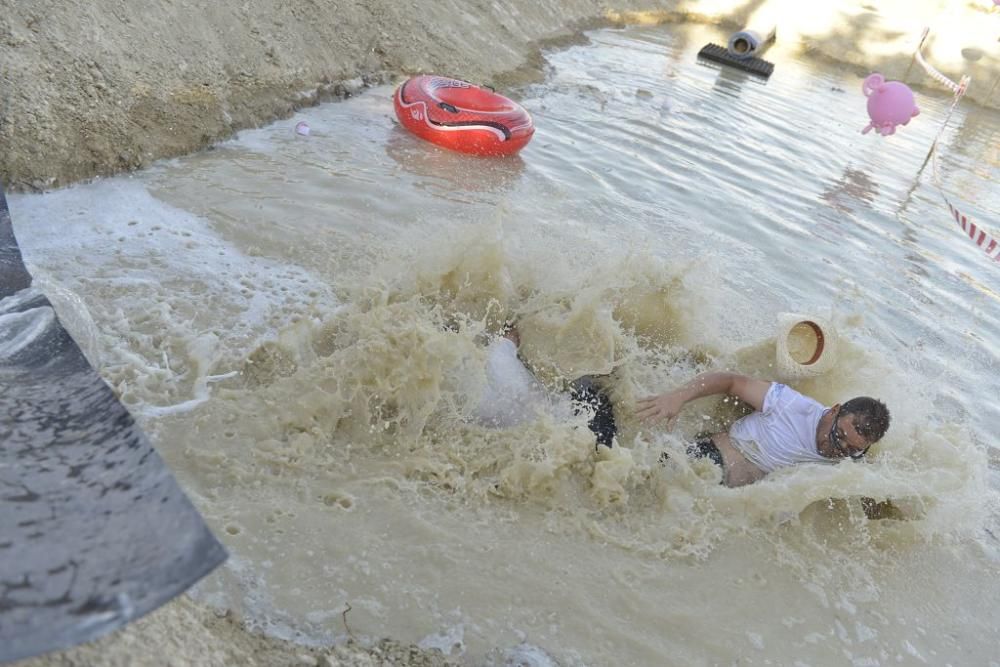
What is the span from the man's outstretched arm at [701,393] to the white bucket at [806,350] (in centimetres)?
42

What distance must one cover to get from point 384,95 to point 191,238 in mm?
4999

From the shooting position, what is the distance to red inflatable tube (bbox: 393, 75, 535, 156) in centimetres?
842

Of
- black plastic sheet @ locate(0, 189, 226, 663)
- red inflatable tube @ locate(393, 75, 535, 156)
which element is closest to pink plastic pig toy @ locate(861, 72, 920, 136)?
red inflatable tube @ locate(393, 75, 535, 156)

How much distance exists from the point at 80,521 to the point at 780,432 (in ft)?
11.7

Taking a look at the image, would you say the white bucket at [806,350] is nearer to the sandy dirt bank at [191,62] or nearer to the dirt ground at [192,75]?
the dirt ground at [192,75]

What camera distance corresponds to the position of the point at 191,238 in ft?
18.5

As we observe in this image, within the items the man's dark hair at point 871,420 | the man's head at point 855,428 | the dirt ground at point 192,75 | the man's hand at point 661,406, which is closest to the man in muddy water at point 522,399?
the man's hand at point 661,406

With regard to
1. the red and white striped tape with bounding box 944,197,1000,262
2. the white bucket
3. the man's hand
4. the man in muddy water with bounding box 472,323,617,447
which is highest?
the red and white striped tape with bounding box 944,197,1000,262

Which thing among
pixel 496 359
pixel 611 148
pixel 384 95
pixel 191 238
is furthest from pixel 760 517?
pixel 384 95

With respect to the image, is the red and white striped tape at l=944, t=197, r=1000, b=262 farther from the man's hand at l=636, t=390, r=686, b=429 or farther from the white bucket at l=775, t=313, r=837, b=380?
the man's hand at l=636, t=390, r=686, b=429

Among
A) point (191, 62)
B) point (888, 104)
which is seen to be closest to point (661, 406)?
point (191, 62)

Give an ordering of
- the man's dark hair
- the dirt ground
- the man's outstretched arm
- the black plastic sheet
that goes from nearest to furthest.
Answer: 1. the black plastic sheet
2. the dirt ground
3. the man's dark hair
4. the man's outstretched arm

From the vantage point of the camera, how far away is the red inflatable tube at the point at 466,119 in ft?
27.6

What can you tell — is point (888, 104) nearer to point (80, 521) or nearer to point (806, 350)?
point (806, 350)
